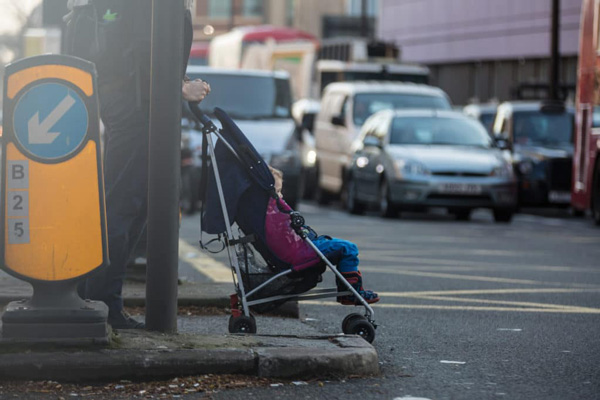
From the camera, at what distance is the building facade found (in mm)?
46594

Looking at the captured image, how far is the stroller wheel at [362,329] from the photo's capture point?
6676mm

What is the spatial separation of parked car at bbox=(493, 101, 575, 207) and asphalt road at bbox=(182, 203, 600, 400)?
7125mm

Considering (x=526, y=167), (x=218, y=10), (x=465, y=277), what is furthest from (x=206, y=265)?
(x=218, y=10)

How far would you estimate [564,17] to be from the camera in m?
46.3

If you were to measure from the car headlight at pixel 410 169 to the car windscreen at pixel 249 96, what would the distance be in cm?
205

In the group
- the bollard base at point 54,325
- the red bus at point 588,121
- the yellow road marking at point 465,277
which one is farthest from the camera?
the red bus at point 588,121

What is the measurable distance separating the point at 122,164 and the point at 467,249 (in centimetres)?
816

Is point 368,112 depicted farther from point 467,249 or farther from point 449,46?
point 449,46

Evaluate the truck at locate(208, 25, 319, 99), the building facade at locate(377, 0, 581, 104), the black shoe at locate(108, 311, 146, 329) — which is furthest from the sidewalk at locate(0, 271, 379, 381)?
the building facade at locate(377, 0, 581, 104)

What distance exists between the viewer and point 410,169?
19125 mm

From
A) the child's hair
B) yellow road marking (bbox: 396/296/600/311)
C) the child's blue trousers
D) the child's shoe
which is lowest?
yellow road marking (bbox: 396/296/600/311)

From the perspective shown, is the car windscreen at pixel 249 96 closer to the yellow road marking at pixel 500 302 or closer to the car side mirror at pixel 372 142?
the car side mirror at pixel 372 142

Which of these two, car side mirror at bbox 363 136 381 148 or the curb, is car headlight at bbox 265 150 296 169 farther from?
the curb

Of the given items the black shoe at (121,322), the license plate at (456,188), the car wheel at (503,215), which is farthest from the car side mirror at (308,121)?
the black shoe at (121,322)
